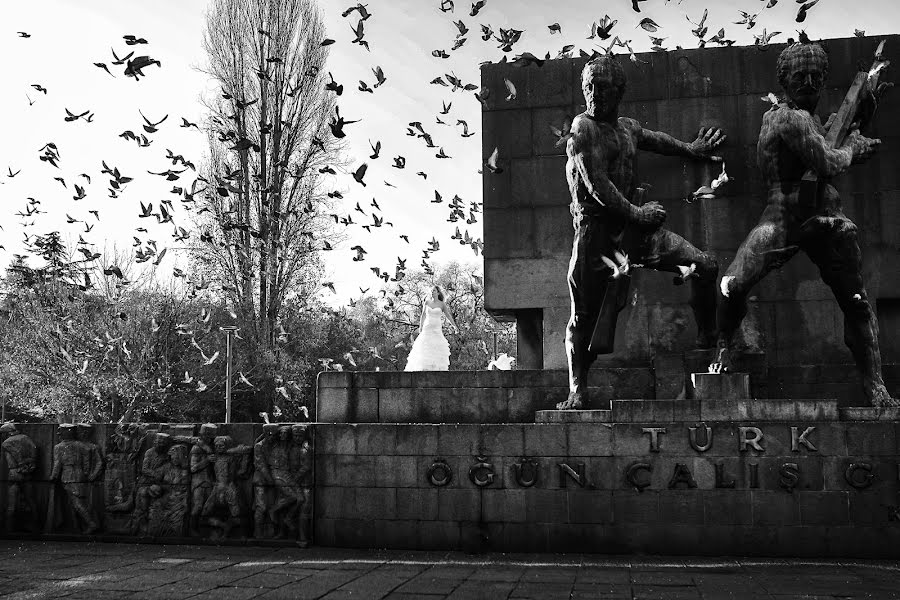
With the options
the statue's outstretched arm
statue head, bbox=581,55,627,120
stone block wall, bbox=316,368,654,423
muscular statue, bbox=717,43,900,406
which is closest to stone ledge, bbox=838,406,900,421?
muscular statue, bbox=717,43,900,406

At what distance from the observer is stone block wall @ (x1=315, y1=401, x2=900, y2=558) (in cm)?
849

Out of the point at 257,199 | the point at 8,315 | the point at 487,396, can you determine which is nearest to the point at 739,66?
the point at 487,396

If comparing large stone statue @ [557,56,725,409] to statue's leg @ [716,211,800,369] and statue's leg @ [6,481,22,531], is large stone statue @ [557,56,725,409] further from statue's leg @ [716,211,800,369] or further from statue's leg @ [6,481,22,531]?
statue's leg @ [6,481,22,531]

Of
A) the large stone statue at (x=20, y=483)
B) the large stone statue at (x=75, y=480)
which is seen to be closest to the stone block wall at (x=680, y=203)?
the large stone statue at (x=75, y=480)

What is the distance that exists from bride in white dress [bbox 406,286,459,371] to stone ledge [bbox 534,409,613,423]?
754 centimetres

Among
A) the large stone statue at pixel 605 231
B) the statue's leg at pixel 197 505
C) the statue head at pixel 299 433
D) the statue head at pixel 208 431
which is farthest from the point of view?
the statue head at pixel 208 431

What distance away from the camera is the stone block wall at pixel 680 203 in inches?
435

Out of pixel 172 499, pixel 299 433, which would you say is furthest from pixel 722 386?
pixel 172 499

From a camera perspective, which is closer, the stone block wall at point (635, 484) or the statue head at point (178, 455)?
the stone block wall at point (635, 484)

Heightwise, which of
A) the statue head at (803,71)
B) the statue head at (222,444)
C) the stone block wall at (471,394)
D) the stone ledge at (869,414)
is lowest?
the statue head at (222,444)

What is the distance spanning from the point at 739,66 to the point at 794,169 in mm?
2872

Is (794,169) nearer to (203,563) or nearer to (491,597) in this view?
(491,597)

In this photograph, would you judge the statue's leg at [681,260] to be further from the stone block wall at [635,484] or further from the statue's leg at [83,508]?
the statue's leg at [83,508]

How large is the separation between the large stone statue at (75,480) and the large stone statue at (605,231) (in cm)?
601
